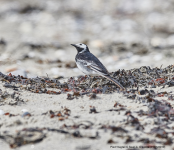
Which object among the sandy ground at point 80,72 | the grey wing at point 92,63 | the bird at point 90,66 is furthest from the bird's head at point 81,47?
the sandy ground at point 80,72

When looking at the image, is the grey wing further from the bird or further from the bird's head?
the bird's head

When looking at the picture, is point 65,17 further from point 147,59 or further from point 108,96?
point 108,96

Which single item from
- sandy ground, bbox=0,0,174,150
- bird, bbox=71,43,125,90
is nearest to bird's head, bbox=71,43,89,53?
bird, bbox=71,43,125,90

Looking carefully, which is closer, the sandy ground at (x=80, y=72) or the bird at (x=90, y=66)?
the sandy ground at (x=80, y=72)

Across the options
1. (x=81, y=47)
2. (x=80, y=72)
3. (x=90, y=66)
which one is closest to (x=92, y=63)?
(x=90, y=66)

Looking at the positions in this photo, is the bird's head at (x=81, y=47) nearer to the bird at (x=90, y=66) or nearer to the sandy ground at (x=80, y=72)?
the bird at (x=90, y=66)

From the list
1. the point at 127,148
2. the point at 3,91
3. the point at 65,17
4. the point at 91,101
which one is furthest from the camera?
the point at 65,17

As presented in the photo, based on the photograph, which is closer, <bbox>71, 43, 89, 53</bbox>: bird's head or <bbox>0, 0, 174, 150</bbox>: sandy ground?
<bbox>0, 0, 174, 150</bbox>: sandy ground

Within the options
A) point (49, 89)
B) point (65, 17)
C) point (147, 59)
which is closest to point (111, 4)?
point (65, 17)
